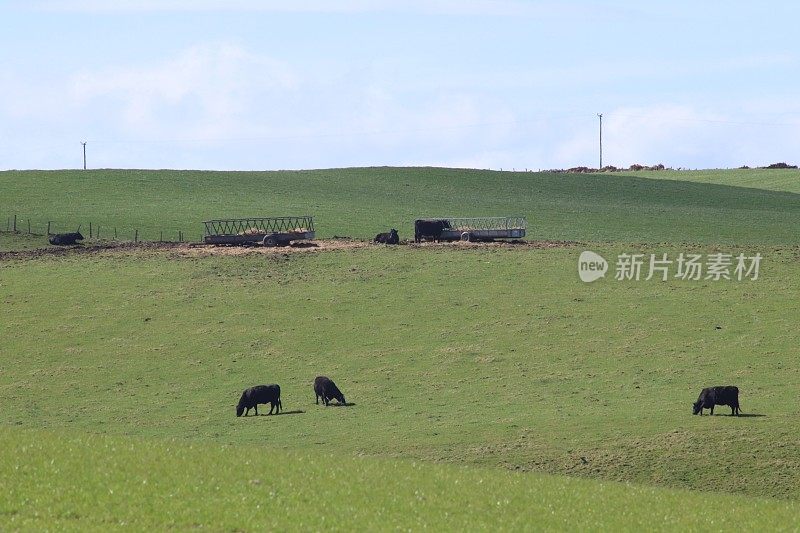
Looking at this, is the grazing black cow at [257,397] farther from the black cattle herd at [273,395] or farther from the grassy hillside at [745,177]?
the grassy hillside at [745,177]

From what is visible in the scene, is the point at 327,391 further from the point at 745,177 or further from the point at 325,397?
the point at 745,177

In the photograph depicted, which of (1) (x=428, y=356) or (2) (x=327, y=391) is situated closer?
(2) (x=327, y=391)

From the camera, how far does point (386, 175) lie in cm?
11931

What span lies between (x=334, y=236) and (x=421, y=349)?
26534mm

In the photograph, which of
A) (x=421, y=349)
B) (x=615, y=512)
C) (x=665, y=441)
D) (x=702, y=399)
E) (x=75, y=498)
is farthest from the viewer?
(x=421, y=349)

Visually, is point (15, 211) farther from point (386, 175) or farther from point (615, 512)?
point (615, 512)

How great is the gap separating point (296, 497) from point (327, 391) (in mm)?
20667

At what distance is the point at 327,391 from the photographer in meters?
42.8

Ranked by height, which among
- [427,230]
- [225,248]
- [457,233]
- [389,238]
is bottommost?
[225,248]

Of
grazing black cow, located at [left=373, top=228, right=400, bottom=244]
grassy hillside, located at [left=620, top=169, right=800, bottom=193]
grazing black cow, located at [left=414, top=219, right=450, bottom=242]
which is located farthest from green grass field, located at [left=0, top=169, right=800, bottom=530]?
grassy hillside, located at [left=620, top=169, right=800, bottom=193]

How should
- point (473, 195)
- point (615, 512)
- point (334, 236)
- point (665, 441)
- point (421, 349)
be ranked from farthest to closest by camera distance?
point (473, 195)
point (334, 236)
point (421, 349)
point (665, 441)
point (615, 512)

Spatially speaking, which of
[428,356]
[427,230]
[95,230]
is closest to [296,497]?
[428,356]

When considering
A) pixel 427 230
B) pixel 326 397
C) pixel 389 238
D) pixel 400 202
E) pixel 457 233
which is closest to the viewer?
pixel 326 397

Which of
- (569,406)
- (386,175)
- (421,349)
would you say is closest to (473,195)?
(386,175)
